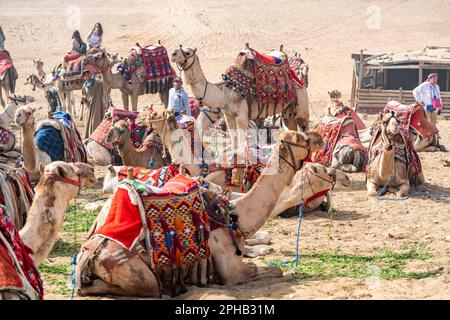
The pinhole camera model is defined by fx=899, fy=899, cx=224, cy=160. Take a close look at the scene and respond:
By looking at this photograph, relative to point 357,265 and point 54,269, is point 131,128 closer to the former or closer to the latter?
point 54,269

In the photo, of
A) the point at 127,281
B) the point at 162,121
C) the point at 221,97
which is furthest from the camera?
the point at 221,97

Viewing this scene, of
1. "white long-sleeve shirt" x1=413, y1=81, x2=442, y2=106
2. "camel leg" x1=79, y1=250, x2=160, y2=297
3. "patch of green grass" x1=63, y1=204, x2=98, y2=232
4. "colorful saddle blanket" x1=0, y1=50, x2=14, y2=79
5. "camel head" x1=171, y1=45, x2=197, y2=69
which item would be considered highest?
"camel head" x1=171, y1=45, x2=197, y2=69

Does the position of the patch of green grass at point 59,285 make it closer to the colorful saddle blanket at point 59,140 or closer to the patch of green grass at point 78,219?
the patch of green grass at point 78,219

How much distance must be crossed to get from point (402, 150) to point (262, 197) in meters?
4.72

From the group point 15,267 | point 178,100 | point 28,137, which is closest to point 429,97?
point 178,100

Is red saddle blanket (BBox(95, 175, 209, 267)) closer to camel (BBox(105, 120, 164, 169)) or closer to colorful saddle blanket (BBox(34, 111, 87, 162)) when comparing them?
camel (BBox(105, 120, 164, 169))

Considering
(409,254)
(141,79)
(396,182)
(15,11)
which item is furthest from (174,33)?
(409,254)

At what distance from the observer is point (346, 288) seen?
6.65m

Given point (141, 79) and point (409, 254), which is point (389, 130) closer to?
point (409, 254)

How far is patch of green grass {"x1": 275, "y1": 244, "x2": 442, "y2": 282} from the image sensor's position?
7113mm

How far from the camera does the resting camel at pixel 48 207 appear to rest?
5496mm

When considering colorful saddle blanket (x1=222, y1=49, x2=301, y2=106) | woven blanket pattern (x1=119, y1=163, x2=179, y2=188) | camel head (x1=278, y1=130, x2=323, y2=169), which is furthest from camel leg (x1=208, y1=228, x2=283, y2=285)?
colorful saddle blanket (x1=222, y1=49, x2=301, y2=106)

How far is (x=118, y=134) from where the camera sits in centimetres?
1102

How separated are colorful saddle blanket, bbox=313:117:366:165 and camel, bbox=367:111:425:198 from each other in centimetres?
186
